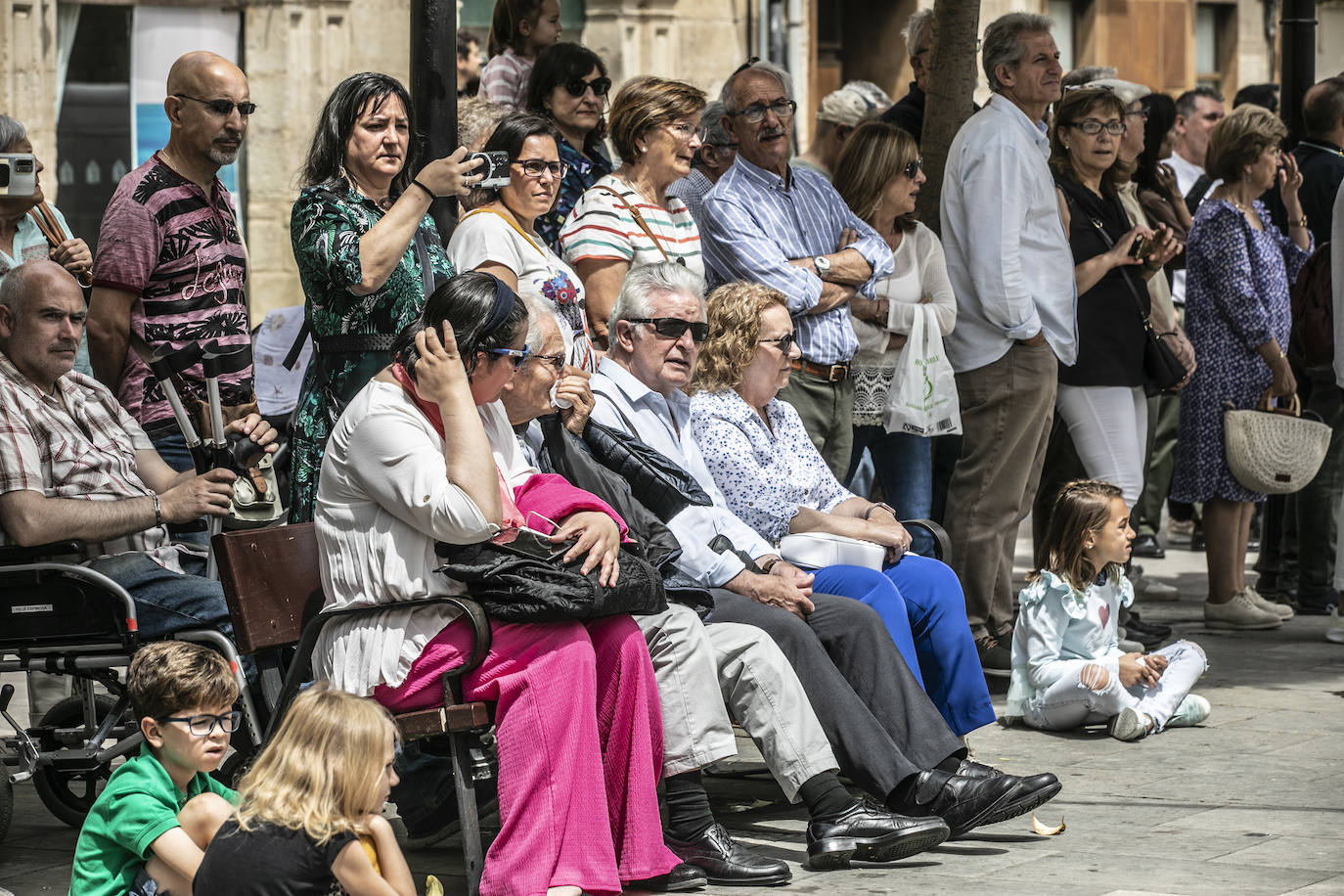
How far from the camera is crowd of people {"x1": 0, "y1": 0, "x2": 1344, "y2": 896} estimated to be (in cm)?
486

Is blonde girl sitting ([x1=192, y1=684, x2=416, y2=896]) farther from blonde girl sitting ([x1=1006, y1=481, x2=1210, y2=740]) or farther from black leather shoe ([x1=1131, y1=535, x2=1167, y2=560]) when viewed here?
black leather shoe ([x1=1131, y1=535, x2=1167, y2=560])

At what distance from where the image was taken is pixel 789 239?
756 cm

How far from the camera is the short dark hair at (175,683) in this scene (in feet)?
14.5

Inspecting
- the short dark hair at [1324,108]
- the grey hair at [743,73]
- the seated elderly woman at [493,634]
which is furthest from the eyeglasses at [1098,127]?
the seated elderly woman at [493,634]

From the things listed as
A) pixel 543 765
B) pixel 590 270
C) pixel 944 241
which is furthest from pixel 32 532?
pixel 944 241

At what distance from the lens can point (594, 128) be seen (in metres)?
7.90

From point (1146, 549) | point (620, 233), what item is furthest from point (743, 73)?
point (1146, 549)

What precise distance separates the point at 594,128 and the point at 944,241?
4.88ft

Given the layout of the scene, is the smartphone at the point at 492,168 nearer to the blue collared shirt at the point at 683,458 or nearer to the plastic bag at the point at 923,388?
the blue collared shirt at the point at 683,458

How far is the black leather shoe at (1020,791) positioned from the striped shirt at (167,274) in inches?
103

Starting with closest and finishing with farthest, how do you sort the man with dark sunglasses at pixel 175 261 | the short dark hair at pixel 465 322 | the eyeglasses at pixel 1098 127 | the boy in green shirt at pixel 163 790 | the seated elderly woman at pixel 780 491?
the boy in green shirt at pixel 163 790
the short dark hair at pixel 465 322
the seated elderly woman at pixel 780 491
the man with dark sunglasses at pixel 175 261
the eyeglasses at pixel 1098 127

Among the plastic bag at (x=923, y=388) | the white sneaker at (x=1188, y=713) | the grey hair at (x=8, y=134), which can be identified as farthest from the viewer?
the plastic bag at (x=923, y=388)

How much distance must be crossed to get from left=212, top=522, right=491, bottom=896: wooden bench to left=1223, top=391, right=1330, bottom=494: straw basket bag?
197 inches

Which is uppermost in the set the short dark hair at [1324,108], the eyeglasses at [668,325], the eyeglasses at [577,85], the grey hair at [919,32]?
the grey hair at [919,32]
